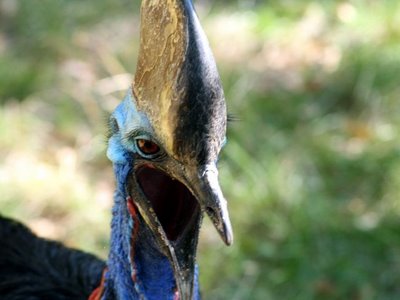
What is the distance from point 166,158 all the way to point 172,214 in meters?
0.21

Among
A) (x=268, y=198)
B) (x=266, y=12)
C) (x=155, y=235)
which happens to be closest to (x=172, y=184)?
(x=155, y=235)

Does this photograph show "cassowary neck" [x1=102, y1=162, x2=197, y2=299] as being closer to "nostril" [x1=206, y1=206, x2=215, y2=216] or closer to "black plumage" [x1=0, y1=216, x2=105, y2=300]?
"nostril" [x1=206, y1=206, x2=215, y2=216]

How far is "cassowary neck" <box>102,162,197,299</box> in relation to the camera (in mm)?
1956

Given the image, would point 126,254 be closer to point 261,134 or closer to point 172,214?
point 172,214

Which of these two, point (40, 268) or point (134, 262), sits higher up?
point (40, 268)

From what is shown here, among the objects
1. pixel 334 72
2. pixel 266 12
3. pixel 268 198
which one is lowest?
pixel 268 198

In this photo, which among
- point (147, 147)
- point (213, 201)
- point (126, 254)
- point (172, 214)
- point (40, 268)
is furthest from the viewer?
point (40, 268)

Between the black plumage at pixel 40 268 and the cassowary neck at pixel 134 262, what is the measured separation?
47 centimetres

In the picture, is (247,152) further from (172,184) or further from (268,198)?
(172,184)

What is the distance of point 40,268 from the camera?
2607mm

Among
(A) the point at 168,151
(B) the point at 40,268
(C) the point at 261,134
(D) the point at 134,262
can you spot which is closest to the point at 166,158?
(A) the point at 168,151

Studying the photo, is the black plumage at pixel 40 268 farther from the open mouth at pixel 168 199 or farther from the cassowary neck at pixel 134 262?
the open mouth at pixel 168 199

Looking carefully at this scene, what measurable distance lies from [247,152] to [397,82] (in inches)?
31.2

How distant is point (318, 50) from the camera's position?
4.66 metres
